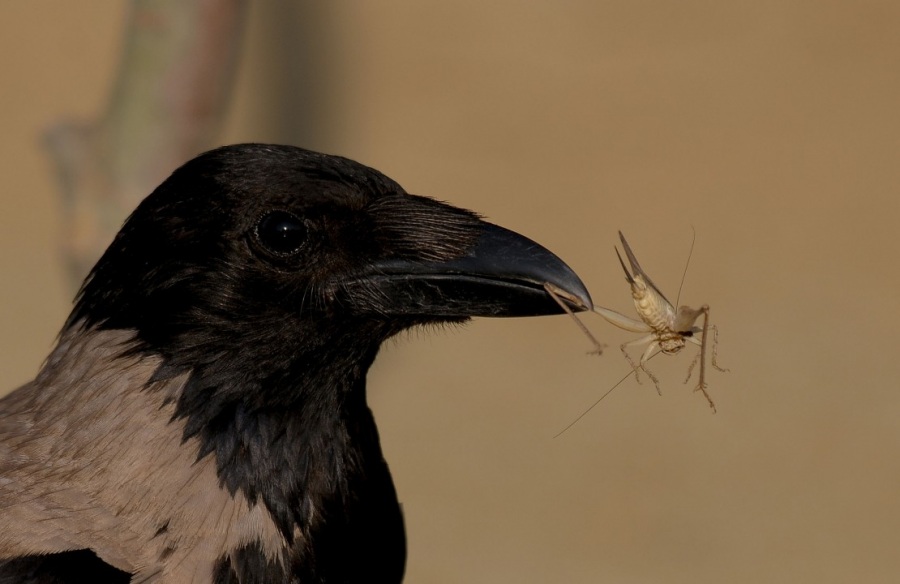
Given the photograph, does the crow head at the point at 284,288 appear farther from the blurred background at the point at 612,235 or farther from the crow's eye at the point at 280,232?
the blurred background at the point at 612,235

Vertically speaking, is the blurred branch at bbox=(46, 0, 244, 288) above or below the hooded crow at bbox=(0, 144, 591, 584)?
above

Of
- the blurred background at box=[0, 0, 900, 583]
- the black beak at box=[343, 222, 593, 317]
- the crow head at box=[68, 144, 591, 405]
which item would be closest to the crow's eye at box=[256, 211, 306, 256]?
the crow head at box=[68, 144, 591, 405]

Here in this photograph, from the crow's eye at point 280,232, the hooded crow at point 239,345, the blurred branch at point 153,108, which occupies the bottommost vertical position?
the hooded crow at point 239,345

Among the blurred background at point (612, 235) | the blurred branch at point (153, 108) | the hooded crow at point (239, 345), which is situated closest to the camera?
the hooded crow at point (239, 345)

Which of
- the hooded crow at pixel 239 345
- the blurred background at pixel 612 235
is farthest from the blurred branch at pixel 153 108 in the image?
the hooded crow at pixel 239 345

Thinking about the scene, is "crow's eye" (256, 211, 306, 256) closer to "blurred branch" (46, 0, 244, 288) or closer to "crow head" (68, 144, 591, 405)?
"crow head" (68, 144, 591, 405)

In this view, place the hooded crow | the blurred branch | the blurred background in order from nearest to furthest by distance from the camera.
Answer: the hooded crow
the blurred branch
the blurred background

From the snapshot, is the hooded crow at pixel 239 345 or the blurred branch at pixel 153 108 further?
the blurred branch at pixel 153 108
